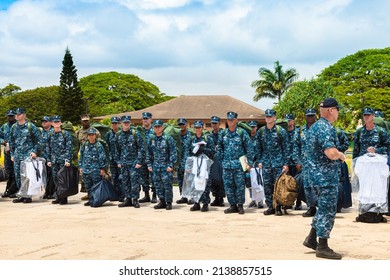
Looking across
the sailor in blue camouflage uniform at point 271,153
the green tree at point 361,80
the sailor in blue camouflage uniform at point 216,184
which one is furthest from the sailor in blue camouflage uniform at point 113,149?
the green tree at point 361,80

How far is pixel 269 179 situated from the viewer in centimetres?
1082

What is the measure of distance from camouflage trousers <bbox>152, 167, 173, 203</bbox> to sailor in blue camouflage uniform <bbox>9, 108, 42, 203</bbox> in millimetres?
3085

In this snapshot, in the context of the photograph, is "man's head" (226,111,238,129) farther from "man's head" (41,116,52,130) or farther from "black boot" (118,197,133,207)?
"man's head" (41,116,52,130)

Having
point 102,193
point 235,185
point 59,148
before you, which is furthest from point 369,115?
point 59,148

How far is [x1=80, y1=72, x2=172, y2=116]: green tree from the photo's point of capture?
7531 centimetres

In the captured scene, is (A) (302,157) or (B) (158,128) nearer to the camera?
(A) (302,157)

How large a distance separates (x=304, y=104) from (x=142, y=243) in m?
39.9

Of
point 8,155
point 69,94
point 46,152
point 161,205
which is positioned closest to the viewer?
point 161,205

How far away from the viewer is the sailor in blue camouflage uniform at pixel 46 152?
13156 mm

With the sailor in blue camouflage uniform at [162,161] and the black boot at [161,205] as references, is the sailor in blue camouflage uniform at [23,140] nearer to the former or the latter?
the sailor in blue camouflage uniform at [162,161]

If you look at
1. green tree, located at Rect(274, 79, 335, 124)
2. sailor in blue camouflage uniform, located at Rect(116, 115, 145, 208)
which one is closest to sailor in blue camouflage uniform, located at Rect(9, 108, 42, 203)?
sailor in blue camouflage uniform, located at Rect(116, 115, 145, 208)

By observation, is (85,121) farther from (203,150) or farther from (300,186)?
(300,186)

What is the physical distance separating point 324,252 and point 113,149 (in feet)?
22.7
